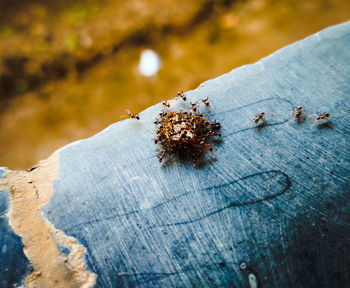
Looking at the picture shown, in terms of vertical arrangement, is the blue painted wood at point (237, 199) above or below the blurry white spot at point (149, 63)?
below

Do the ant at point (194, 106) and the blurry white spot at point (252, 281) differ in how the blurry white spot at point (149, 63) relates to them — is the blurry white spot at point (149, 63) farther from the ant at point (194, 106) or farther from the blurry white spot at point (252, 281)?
the blurry white spot at point (252, 281)

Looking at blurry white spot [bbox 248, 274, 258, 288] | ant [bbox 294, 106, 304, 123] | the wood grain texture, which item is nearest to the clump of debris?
the wood grain texture

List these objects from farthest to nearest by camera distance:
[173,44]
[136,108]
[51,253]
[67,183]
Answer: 1. [173,44]
2. [136,108]
3. [67,183]
4. [51,253]

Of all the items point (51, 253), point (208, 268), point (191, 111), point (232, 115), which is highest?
point (191, 111)

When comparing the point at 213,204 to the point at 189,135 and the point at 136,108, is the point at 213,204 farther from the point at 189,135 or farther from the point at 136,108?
the point at 136,108

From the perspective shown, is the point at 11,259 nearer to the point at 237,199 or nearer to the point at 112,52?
the point at 237,199

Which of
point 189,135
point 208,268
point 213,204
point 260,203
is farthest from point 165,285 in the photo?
point 189,135

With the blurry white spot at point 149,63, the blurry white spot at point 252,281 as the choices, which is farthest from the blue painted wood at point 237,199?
the blurry white spot at point 149,63
